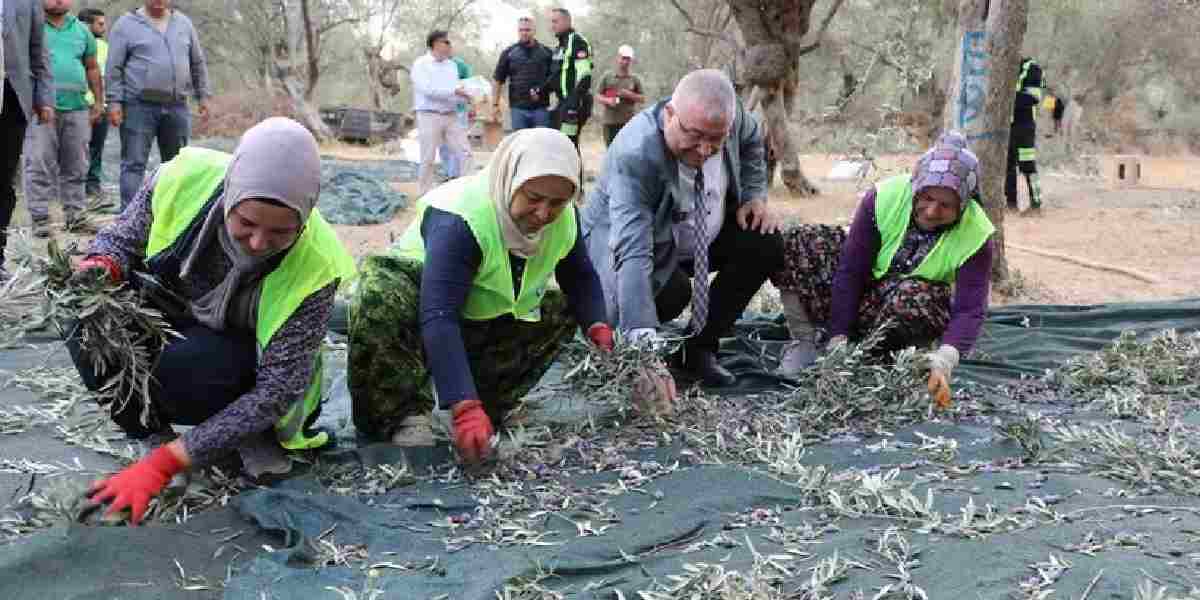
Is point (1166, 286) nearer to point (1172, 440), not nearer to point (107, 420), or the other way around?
point (1172, 440)

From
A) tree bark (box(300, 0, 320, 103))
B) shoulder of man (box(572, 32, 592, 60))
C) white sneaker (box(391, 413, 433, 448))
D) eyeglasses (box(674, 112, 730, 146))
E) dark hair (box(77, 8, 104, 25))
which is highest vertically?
tree bark (box(300, 0, 320, 103))

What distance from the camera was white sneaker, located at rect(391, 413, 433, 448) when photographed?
298cm

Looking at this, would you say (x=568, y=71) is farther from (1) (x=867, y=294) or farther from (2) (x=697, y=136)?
(2) (x=697, y=136)

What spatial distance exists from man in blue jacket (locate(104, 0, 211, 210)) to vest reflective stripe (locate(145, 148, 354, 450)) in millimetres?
4326

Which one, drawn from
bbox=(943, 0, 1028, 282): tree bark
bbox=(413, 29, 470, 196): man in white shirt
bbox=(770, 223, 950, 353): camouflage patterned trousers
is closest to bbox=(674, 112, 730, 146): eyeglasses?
bbox=(770, 223, 950, 353): camouflage patterned trousers

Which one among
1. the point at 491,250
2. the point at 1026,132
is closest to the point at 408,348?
the point at 491,250

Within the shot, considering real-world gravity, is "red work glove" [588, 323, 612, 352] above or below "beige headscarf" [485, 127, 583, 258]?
below

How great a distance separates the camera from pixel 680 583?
2061mm

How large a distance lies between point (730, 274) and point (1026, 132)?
6.86m

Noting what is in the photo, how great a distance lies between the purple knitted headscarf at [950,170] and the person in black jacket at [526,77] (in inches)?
248

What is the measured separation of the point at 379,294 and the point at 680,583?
1205 mm

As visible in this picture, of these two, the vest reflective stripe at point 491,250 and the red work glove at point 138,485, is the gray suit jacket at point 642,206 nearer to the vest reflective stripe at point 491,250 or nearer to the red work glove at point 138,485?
the vest reflective stripe at point 491,250

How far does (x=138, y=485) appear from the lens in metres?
2.28

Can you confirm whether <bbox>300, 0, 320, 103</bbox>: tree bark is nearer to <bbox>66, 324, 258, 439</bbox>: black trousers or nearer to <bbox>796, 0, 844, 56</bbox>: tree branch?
<bbox>796, 0, 844, 56</bbox>: tree branch
